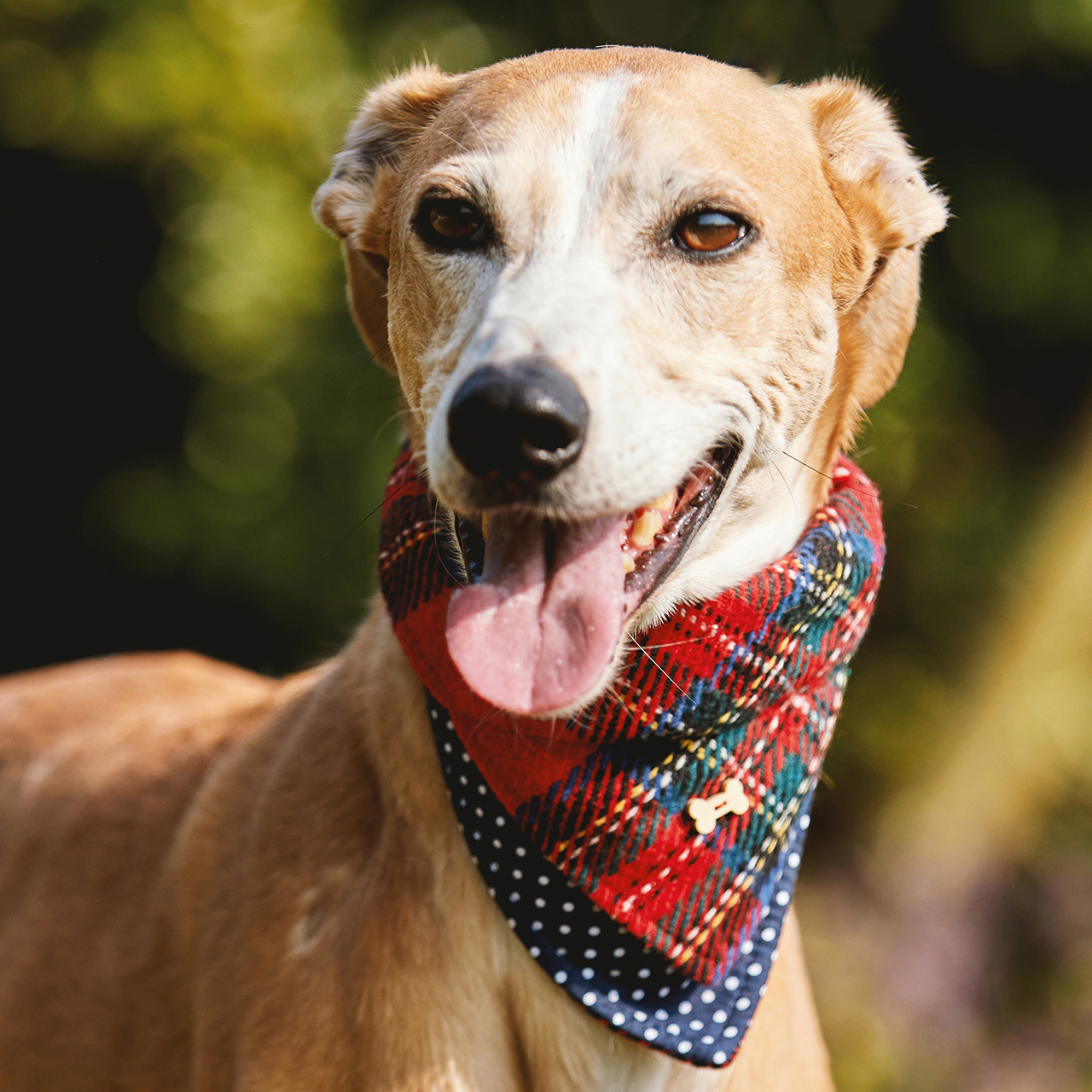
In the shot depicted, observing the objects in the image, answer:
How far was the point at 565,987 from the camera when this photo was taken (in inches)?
74.2

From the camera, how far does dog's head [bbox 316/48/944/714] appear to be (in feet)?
5.62

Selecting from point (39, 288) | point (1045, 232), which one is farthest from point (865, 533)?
point (39, 288)

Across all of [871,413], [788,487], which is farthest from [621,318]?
[871,413]

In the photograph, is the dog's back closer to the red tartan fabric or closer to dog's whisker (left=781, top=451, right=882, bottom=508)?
the red tartan fabric

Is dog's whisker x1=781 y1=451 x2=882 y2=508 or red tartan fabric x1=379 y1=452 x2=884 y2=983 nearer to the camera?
red tartan fabric x1=379 y1=452 x2=884 y2=983

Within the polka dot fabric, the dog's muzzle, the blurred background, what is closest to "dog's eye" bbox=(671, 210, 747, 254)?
the dog's muzzle

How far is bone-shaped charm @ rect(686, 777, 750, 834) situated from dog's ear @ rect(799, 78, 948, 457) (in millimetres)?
664

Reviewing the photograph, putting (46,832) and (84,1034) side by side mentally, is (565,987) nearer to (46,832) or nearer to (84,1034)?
(84,1034)

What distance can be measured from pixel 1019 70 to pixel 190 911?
4.06 meters

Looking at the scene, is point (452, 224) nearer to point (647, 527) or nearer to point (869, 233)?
point (647, 527)

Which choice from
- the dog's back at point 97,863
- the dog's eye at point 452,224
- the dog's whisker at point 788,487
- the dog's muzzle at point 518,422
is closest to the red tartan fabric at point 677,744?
the dog's whisker at point 788,487

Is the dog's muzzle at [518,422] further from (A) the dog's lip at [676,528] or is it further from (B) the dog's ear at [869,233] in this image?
(B) the dog's ear at [869,233]

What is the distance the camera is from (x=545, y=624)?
5.74 feet

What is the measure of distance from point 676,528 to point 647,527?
0.18 ft
